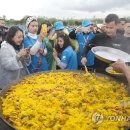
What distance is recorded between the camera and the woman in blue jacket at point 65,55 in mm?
6375

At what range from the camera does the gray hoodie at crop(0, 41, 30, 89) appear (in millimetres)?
5395

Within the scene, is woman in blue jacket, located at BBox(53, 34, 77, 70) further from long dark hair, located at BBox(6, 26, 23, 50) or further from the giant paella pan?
the giant paella pan

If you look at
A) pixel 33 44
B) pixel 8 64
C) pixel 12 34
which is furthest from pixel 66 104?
pixel 33 44

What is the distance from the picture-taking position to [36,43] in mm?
5699

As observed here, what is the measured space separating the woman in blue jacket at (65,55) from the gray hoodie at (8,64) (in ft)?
3.19

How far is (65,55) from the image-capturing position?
20.9ft

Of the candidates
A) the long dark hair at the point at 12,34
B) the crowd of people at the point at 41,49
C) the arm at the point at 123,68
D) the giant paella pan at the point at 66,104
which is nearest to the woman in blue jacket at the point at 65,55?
the crowd of people at the point at 41,49

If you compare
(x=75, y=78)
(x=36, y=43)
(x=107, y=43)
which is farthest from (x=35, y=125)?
(x=107, y=43)

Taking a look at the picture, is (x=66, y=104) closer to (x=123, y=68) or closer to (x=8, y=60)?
(x=123, y=68)

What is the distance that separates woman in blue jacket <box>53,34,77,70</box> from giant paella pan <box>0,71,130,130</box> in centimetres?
161

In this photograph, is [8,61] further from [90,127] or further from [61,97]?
[90,127]

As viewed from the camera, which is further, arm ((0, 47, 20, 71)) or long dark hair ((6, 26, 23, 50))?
long dark hair ((6, 26, 23, 50))

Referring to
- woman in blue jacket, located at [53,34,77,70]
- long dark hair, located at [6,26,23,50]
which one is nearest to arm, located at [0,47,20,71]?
long dark hair, located at [6,26,23,50]

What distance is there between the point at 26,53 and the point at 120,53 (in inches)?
68.3
